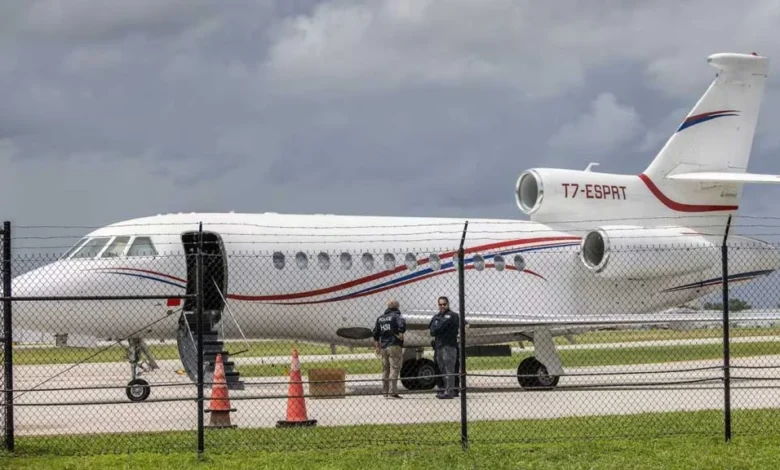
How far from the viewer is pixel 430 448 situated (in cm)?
1324

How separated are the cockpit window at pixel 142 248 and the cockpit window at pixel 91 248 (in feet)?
1.75

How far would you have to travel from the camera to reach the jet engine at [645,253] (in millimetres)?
25422

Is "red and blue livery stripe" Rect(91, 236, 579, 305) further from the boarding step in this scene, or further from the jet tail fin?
the jet tail fin

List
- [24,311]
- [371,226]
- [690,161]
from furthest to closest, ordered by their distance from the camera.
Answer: [690,161] < [371,226] < [24,311]

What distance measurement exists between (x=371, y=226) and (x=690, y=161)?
8.25 m

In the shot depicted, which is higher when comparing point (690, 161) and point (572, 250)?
point (690, 161)

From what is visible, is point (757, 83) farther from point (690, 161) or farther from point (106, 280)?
point (106, 280)

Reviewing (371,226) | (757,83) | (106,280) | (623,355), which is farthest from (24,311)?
(623,355)

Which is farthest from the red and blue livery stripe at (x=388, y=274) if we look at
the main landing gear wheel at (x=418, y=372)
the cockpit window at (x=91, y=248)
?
the main landing gear wheel at (x=418, y=372)

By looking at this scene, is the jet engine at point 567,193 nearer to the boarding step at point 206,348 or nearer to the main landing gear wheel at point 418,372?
the main landing gear wheel at point 418,372

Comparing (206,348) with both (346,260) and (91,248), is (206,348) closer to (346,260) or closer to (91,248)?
(91,248)

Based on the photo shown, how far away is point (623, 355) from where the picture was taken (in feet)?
121

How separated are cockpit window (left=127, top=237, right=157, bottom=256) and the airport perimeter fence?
0.9 inches

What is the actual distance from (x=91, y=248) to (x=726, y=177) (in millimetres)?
13771
